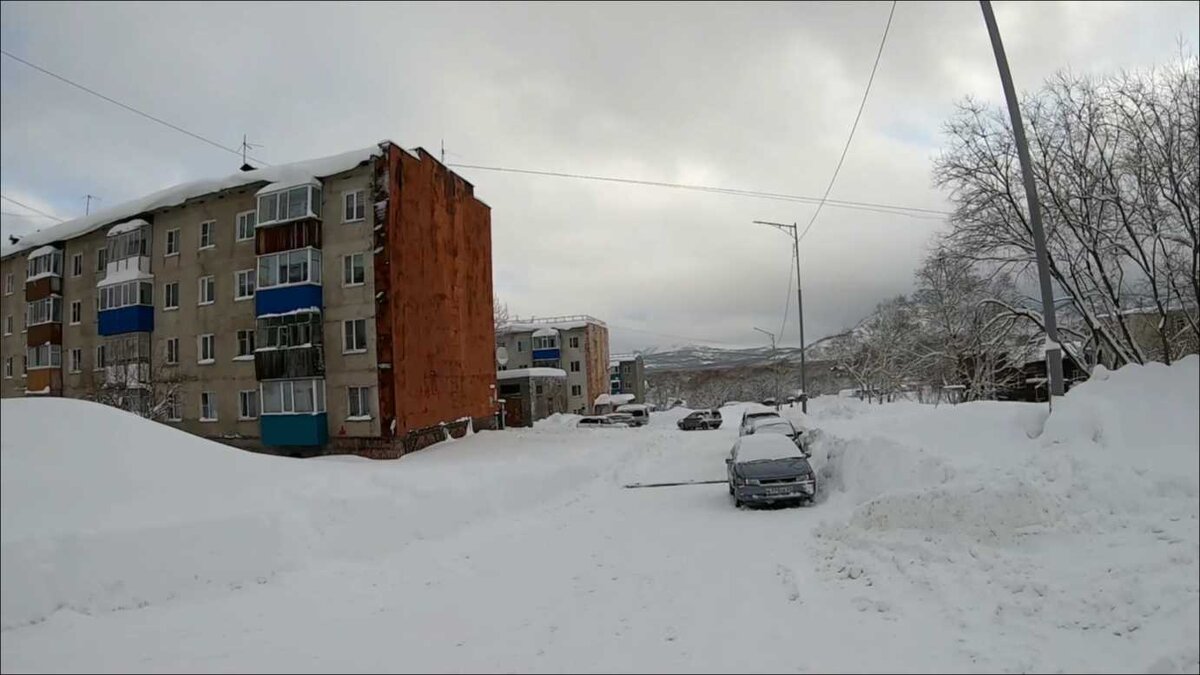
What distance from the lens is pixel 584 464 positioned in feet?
71.8

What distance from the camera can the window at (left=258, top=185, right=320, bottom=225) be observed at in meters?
25.0

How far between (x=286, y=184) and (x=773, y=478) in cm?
2172

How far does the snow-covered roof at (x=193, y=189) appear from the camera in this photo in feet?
82.3

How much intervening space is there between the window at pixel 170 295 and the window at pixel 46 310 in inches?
358

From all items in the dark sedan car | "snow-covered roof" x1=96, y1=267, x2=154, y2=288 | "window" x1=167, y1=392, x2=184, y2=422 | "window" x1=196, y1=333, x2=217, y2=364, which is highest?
"snow-covered roof" x1=96, y1=267, x2=154, y2=288

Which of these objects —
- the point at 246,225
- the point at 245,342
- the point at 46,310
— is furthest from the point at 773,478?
the point at 46,310

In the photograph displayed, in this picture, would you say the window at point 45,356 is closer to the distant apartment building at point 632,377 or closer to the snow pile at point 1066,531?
the snow pile at point 1066,531

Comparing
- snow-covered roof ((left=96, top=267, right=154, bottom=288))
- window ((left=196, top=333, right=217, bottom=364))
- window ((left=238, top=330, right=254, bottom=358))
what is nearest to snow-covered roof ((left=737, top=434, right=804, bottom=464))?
window ((left=238, top=330, right=254, bottom=358))

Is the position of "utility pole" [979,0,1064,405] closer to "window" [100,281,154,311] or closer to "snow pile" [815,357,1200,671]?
"snow pile" [815,357,1200,671]

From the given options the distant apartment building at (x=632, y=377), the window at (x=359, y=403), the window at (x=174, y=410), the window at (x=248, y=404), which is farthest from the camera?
the distant apartment building at (x=632, y=377)

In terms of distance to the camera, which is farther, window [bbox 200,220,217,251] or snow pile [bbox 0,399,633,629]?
window [bbox 200,220,217,251]

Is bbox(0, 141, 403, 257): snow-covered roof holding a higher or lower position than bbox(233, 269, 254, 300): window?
higher

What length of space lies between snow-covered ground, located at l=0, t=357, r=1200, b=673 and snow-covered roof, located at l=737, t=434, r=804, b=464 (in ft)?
6.38

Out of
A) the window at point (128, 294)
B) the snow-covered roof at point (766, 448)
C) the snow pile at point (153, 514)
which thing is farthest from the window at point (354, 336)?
the snow-covered roof at point (766, 448)
